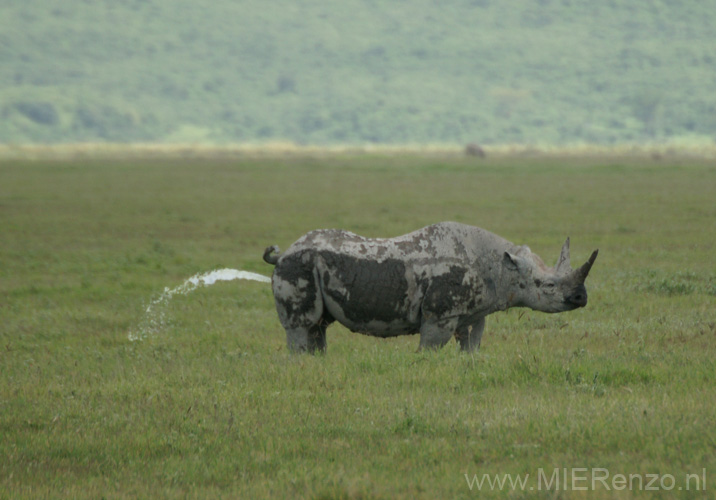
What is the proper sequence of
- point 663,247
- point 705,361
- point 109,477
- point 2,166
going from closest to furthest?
point 109,477 → point 705,361 → point 663,247 → point 2,166

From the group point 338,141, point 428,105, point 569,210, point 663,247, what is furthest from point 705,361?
point 428,105

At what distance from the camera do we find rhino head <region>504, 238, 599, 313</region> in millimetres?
10195

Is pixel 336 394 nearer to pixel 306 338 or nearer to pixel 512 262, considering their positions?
pixel 306 338

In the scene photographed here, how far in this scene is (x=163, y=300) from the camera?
17422 mm

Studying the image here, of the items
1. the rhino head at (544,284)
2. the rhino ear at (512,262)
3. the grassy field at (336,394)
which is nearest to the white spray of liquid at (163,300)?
the grassy field at (336,394)

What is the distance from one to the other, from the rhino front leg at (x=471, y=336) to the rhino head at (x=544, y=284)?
0.69 m

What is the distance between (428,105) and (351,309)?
175785mm

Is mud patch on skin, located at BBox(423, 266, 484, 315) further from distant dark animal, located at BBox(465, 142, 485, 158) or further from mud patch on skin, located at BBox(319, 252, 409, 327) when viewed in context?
distant dark animal, located at BBox(465, 142, 485, 158)

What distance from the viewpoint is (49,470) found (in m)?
7.45

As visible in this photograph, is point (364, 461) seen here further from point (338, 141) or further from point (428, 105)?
point (428, 105)

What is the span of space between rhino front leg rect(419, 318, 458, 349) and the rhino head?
0.75 meters

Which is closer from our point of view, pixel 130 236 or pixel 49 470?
pixel 49 470

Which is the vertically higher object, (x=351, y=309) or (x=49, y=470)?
(x=351, y=309)

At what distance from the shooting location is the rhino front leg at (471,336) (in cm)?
1102
